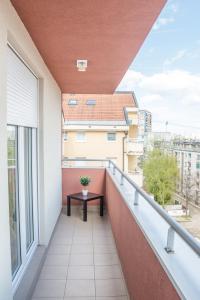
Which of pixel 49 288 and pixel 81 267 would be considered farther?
pixel 81 267

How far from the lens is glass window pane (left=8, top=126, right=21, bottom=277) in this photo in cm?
233

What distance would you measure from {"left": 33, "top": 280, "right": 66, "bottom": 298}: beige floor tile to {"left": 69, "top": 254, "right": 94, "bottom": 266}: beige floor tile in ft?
1.49

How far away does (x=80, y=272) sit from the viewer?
2986mm

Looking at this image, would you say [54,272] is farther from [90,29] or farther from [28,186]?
[90,29]

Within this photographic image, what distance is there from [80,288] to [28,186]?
1.29 metres

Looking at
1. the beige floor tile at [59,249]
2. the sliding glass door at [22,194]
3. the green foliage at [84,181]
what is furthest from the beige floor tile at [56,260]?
the green foliage at [84,181]

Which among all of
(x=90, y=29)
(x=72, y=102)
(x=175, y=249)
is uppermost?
(x=72, y=102)

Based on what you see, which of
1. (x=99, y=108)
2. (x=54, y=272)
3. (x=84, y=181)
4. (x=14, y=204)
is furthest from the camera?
(x=99, y=108)

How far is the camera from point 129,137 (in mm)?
11656

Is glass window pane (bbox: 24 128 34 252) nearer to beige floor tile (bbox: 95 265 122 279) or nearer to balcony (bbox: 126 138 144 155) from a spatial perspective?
beige floor tile (bbox: 95 265 122 279)

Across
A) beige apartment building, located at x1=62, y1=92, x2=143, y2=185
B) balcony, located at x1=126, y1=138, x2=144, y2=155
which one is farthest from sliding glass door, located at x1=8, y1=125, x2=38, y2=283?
balcony, located at x1=126, y1=138, x2=144, y2=155

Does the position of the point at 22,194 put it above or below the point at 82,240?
above

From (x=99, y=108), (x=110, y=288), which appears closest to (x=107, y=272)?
(x=110, y=288)

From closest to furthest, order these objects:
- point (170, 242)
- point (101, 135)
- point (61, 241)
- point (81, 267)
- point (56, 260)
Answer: point (170, 242)
point (81, 267)
point (56, 260)
point (61, 241)
point (101, 135)
